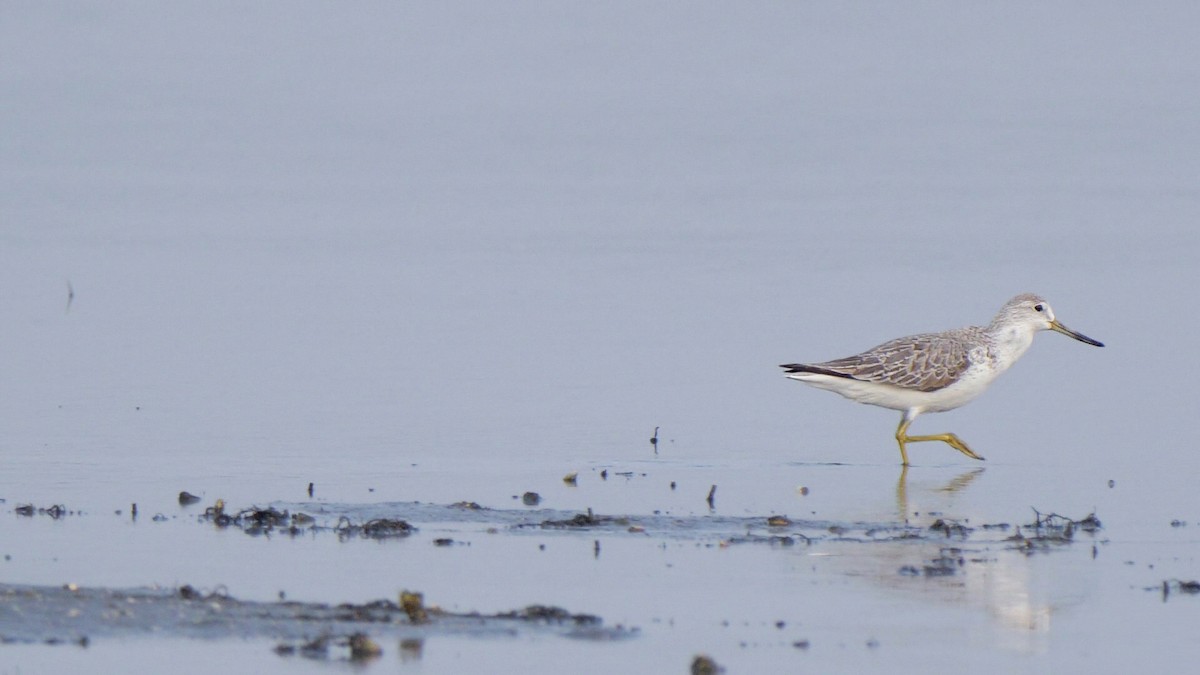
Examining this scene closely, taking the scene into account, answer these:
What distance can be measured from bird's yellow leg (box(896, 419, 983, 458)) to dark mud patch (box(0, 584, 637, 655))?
5.03m

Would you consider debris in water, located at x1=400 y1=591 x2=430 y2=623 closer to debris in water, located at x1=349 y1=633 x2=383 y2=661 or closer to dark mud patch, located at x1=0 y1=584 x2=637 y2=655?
dark mud patch, located at x1=0 y1=584 x2=637 y2=655

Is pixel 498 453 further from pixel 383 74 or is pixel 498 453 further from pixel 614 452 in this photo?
pixel 383 74

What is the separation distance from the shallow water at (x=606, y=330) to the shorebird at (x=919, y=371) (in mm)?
298

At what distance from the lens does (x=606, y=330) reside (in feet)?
49.8

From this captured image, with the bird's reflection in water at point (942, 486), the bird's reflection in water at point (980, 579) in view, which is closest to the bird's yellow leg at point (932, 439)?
the bird's reflection in water at point (942, 486)

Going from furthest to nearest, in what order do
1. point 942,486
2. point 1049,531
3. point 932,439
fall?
1. point 932,439
2. point 942,486
3. point 1049,531

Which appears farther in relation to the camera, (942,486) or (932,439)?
(932,439)

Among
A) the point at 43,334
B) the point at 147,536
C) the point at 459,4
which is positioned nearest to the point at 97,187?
the point at 43,334

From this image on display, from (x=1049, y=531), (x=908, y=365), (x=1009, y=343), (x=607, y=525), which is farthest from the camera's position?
(x=1009, y=343)

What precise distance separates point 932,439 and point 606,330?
352cm

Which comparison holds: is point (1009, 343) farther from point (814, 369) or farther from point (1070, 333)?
point (814, 369)

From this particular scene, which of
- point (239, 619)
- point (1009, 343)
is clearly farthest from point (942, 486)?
point (239, 619)

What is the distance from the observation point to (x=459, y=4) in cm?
4262

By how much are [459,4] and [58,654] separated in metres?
36.8
